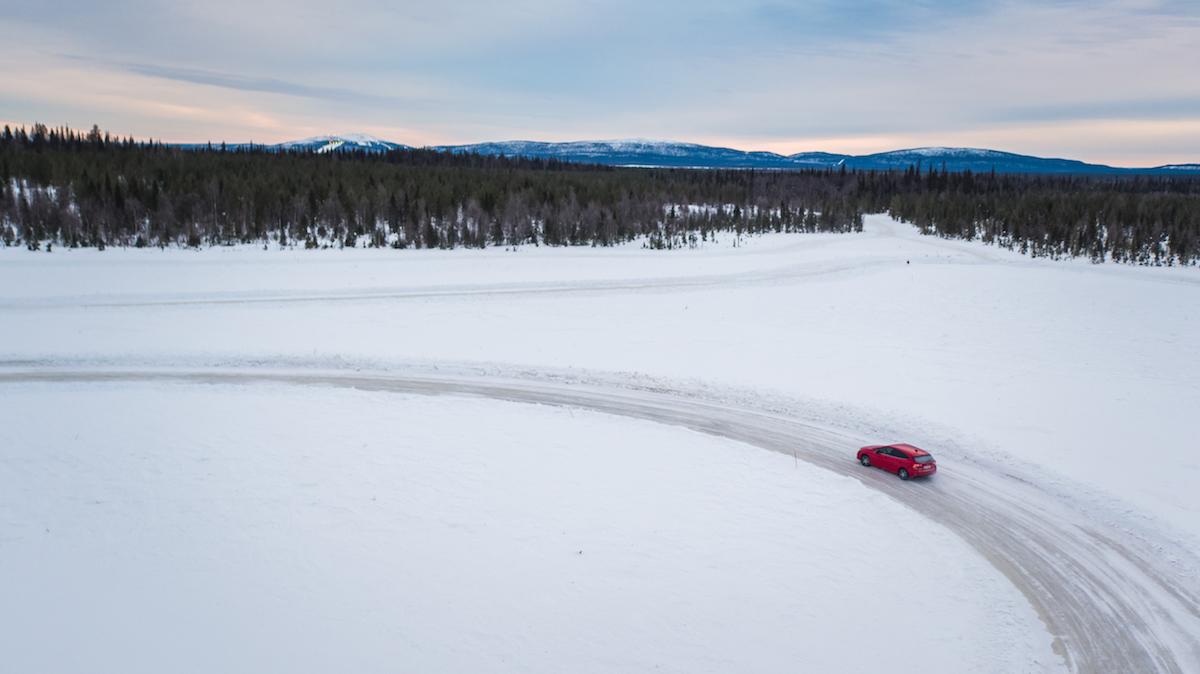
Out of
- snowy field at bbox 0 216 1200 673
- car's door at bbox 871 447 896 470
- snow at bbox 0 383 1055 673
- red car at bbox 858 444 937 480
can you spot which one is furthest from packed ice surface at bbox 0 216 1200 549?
snow at bbox 0 383 1055 673

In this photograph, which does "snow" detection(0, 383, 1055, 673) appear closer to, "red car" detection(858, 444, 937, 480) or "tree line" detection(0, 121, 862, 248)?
"red car" detection(858, 444, 937, 480)

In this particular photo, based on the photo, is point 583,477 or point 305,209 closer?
point 583,477

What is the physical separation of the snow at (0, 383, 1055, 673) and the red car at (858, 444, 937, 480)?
109cm

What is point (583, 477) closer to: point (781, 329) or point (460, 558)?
point (460, 558)

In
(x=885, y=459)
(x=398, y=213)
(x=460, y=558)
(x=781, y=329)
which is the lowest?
(x=460, y=558)

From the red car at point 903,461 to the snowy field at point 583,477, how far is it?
0.50 metres

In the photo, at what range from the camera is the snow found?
8.98m

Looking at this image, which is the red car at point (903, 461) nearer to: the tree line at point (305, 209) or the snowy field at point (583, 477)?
the snowy field at point (583, 477)

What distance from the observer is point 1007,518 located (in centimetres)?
1269

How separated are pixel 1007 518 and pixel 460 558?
32.3 ft

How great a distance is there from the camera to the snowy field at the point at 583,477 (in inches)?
374

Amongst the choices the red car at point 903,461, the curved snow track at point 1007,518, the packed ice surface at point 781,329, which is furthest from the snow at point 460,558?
the packed ice surface at point 781,329

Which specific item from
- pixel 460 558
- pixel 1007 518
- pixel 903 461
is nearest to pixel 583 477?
pixel 460 558

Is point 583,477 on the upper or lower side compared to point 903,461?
lower
